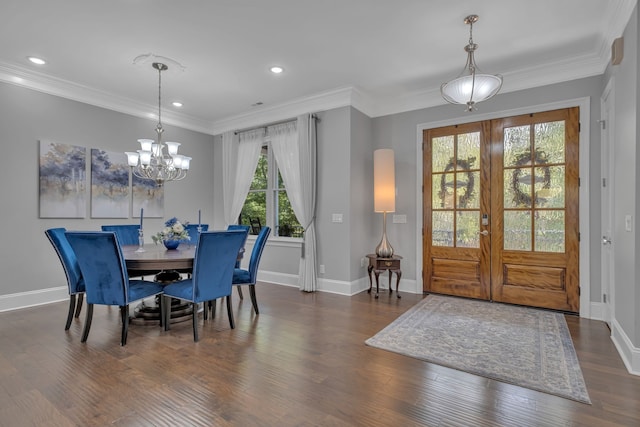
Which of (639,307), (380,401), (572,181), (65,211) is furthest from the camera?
(65,211)

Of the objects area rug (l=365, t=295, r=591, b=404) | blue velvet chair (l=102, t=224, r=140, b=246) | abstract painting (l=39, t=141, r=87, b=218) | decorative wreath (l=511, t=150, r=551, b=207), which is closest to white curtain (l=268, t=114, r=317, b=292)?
area rug (l=365, t=295, r=591, b=404)

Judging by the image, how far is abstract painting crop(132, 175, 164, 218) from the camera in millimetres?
5059

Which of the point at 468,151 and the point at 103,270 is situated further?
the point at 468,151

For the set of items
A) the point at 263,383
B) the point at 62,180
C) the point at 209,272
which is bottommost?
the point at 263,383

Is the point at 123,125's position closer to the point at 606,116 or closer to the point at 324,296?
the point at 324,296

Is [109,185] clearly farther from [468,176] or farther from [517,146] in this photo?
[517,146]

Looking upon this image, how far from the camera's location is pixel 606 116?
11.3 feet

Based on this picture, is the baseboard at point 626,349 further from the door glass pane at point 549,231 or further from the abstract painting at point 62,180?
the abstract painting at point 62,180

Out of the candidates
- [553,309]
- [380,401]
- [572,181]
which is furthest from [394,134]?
[380,401]

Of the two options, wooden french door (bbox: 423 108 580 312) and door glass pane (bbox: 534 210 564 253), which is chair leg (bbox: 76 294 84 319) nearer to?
wooden french door (bbox: 423 108 580 312)

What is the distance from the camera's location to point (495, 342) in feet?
9.48

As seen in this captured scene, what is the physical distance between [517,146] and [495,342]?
2471 millimetres

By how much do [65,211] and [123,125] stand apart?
A: 1491mm

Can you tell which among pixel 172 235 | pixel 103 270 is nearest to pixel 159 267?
→ pixel 103 270
